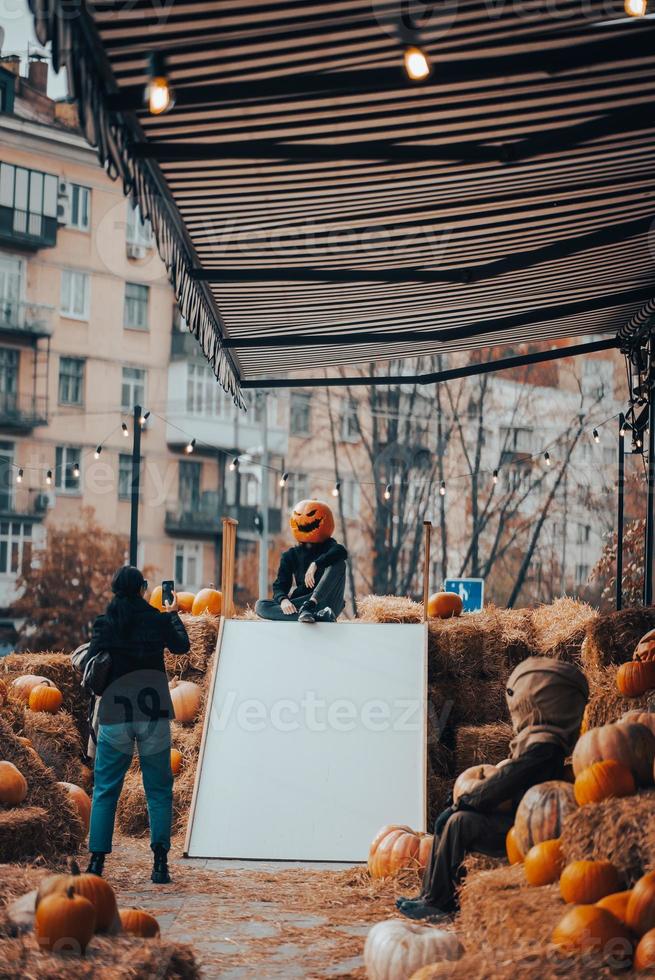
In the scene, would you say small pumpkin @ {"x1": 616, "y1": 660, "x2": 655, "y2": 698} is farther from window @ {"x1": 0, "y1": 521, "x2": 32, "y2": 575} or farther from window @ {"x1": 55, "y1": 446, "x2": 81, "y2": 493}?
window @ {"x1": 55, "y1": 446, "x2": 81, "y2": 493}

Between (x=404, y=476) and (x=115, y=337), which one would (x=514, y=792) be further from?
(x=115, y=337)

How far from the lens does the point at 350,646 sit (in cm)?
980

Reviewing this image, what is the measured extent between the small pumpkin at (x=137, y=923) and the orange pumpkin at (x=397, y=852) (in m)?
2.31

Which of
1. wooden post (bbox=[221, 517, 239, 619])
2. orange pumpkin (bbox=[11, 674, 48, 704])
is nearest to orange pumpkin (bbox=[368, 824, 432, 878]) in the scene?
wooden post (bbox=[221, 517, 239, 619])

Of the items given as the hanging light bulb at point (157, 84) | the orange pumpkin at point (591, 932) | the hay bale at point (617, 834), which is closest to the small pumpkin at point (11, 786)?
the hay bale at point (617, 834)

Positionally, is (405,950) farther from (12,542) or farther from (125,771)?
(12,542)

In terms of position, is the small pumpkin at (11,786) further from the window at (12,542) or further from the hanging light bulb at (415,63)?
the window at (12,542)

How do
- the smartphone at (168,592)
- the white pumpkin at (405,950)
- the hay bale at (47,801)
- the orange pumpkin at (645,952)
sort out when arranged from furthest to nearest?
the smartphone at (168,592) → the hay bale at (47,801) → the white pumpkin at (405,950) → the orange pumpkin at (645,952)

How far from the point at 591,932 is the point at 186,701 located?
6447 mm

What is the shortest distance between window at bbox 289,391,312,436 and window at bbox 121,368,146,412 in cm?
496

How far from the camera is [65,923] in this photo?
15.3ft

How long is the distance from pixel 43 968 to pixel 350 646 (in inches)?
220

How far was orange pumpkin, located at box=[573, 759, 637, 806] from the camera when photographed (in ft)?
18.0

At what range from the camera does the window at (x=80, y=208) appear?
39.2 meters
